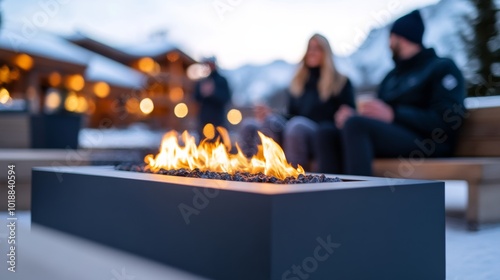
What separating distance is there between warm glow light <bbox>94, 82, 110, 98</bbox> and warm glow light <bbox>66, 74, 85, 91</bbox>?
106 cm

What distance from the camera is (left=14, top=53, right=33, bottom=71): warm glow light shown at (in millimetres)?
11727

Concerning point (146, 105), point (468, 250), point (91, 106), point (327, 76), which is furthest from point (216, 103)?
point (91, 106)

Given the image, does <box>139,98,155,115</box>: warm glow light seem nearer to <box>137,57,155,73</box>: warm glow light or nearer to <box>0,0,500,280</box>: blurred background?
<box>0,0,500,280</box>: blurred background

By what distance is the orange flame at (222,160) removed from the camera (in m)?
1.80

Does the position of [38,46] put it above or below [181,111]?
above

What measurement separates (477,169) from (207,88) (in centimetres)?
448

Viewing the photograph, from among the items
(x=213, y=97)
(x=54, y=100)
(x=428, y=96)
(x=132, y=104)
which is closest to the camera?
(x=428, y=96)

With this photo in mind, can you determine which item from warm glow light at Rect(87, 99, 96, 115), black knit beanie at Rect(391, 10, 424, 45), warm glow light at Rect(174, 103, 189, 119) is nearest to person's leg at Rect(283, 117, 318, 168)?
black knit beanie at Rect(391, 10, 424, 45)

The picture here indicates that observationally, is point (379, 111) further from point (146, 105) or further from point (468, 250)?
point (146, 105)

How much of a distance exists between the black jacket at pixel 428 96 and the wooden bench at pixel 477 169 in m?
0.17

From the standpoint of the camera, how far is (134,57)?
18375 millimetres

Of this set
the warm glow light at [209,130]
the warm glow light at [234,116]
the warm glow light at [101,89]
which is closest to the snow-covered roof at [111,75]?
the warm glow light at [101,89]

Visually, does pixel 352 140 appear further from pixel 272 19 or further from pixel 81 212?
pixel 272 19

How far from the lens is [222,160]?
2029 mm
